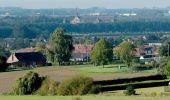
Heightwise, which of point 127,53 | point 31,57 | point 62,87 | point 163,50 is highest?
point 62,87

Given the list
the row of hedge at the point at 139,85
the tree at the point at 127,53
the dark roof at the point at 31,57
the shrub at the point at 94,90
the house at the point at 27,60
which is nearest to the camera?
A: the shrub at the point at 94,90

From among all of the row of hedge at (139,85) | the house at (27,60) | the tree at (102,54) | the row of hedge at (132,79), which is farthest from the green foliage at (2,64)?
the row of hedge at (139,85)

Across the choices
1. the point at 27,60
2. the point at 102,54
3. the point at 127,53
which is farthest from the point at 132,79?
the point at 27,60

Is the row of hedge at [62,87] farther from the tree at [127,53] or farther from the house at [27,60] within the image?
the house at [27,60]

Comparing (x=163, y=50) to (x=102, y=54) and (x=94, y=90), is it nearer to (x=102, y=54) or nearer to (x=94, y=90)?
(x=102, y=54)

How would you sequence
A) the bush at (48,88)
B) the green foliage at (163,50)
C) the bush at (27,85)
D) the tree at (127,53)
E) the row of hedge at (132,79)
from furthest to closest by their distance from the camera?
the green foliage at (163,50), the tree at (127,53), the row of hedge at (132,79), the bush at (27,85), the bush at (48,88)

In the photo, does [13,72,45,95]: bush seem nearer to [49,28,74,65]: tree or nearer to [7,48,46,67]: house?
[7,48,46,67]: house
